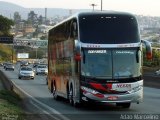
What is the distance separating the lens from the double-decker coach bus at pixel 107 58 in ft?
65.1

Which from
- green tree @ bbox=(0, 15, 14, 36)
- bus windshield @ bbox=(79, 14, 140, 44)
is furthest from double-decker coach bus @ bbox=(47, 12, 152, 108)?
green tree @ bbox=(0, 15, 14, 36)

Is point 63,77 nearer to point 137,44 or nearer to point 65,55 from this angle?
point 65,55

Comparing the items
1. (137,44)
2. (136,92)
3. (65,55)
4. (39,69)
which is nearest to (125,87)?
(136,92)

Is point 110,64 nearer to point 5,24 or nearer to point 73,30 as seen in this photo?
point 73,30

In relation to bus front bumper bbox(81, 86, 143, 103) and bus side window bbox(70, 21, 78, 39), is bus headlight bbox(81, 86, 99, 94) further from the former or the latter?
bus side window bbox(70, 21, 78, 39)

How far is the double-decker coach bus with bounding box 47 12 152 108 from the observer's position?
65.1 ft

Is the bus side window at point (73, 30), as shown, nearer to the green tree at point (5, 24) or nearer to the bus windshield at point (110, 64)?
the bus windshield at point (110, 64)

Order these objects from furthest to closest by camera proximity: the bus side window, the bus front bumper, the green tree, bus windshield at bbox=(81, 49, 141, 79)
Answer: the green tree
the bus side window
bus windshield at bbox=(81, 49, 141, 79)
the bus front bumper

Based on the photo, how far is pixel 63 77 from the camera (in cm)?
2425

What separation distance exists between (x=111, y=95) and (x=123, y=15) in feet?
Answer: 10.4

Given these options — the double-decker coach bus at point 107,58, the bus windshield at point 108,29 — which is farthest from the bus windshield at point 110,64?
the bus windshield at point 108,29

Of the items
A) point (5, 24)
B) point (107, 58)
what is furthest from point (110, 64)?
point (5, 24)

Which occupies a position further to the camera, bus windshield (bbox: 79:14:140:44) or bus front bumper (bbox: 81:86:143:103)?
bus windshield (bbox: 79:14:140:44)

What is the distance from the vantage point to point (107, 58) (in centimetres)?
2009
